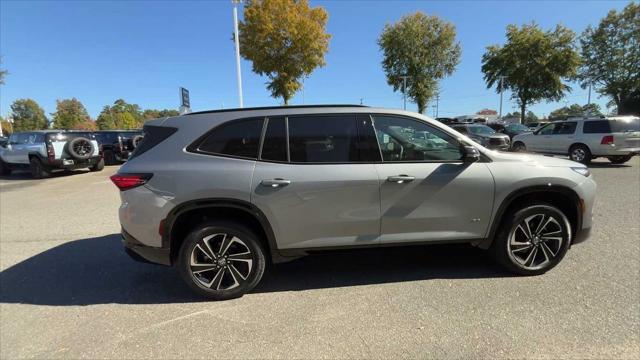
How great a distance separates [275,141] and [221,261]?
1251 mm

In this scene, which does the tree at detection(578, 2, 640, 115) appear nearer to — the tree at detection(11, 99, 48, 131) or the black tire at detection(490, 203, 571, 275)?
the black tire at detection(490, 203, 571, 275)

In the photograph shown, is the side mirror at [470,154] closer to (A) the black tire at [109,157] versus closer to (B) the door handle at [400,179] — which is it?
(B) the door handle at [400,179]

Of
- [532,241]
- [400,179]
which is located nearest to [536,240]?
[532,241]

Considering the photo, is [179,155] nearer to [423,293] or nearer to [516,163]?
[423,293]

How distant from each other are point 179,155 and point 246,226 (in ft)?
2.98

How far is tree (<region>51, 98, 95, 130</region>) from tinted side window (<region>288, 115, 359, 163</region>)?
366 ft

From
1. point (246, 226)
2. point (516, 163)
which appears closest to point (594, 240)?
point (516, 163)

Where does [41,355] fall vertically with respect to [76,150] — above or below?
below

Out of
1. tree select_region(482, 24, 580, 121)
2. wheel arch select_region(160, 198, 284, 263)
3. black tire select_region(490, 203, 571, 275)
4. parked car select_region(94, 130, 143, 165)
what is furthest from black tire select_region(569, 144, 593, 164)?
tree select_region(482, 24, 580, 121)

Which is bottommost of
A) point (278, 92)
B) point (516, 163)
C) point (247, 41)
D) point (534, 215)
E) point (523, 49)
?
point (534, 215)

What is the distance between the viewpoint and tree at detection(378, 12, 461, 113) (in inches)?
1619

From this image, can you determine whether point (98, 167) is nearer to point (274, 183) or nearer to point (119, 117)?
point (274, 183)

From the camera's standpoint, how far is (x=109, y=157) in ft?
59.9

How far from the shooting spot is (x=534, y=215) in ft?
12.0
